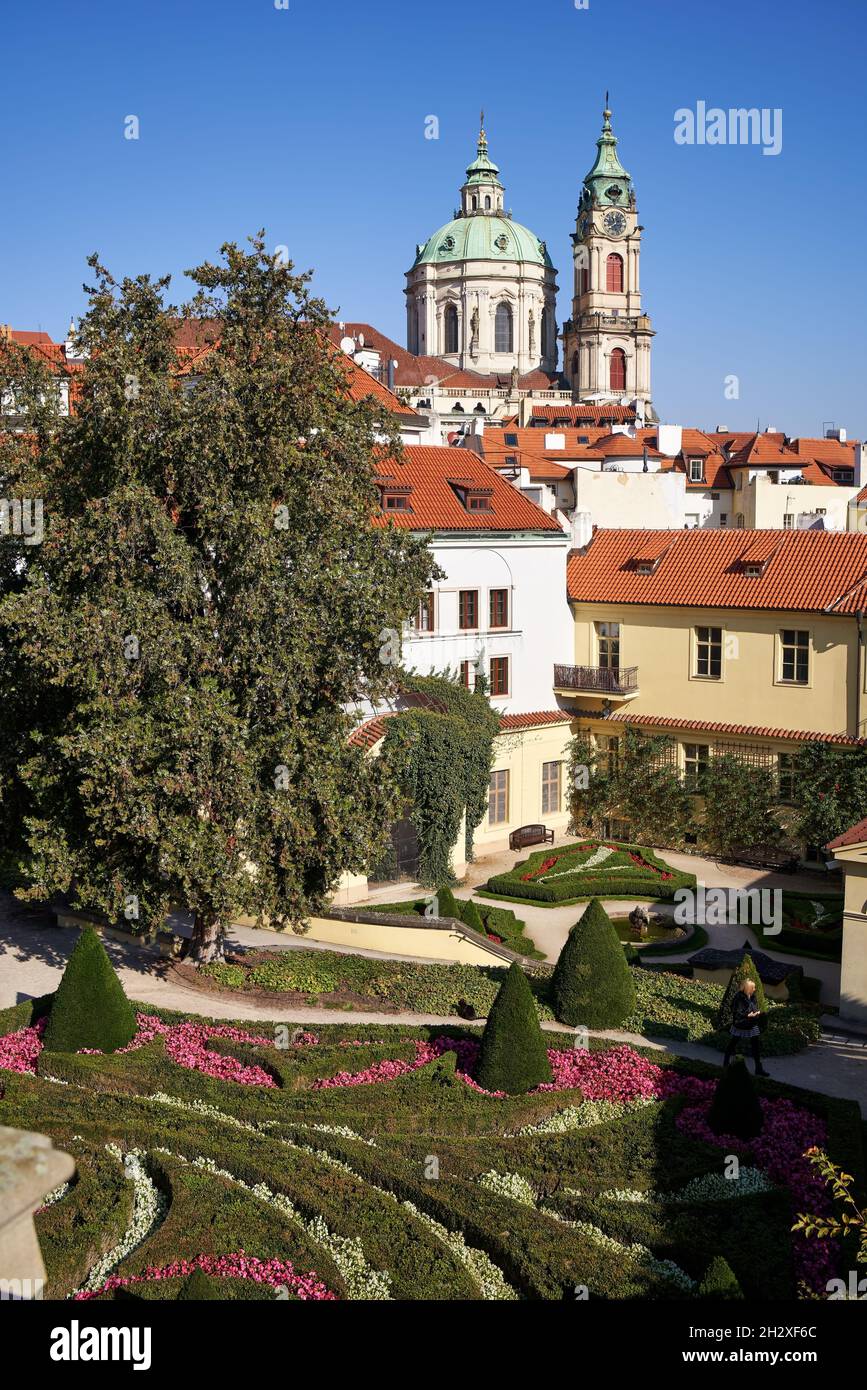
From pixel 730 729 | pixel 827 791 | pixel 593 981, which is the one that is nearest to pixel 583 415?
pixel 730 729

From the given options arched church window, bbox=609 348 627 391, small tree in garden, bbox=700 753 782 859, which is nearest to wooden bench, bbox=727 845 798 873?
small tree in garden, bbox=700 753 782 859

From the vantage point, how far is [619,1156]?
15.1 meters

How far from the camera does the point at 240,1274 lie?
11.8 metres

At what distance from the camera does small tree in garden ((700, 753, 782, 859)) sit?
34.0m

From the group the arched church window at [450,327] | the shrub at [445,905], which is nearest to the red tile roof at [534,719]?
the shrub at [445,905]

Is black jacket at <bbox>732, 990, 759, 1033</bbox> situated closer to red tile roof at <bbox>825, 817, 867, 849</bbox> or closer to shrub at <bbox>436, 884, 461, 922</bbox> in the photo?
red tile roof at <bbox>825, 817, 867, 849</bbox>

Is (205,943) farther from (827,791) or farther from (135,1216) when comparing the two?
(827,791)

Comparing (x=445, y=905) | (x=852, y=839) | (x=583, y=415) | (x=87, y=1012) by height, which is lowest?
(x=445, y=905)

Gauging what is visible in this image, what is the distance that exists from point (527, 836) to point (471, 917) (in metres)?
9.56

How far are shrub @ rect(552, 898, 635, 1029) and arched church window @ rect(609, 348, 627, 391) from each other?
126 metres

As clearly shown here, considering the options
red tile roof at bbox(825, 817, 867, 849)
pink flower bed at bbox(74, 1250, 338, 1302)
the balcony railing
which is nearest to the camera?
pink flower bed at bbox(74, 1250, 338, 1302)

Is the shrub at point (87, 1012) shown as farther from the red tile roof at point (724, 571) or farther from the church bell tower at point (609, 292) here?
the church bell tower at point (609, 292)

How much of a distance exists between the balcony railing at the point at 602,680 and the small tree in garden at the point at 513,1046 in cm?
2068
